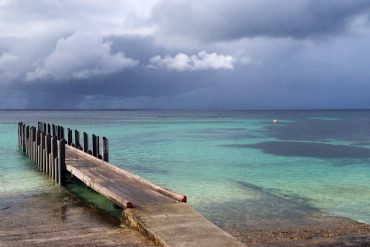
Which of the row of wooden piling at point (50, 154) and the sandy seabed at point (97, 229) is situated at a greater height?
the row of wooden piling at point (50, 154)

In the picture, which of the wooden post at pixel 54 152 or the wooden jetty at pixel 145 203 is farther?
the wooden post at pixel 54 152

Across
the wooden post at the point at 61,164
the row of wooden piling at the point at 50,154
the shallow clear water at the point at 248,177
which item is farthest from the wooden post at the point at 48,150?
the wooden post at the point at 61,164

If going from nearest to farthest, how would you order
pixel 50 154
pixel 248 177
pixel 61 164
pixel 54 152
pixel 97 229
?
1. pixel 97 229
2. pixel 61 164
3. pixel 54 152
4. pixel 50 154
5. pixel 248 177

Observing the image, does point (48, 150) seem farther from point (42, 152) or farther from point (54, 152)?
point (42, 152)

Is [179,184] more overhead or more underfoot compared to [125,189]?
more underfoot

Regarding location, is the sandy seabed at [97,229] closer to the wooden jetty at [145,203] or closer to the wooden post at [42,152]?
the wooden jetty at [145,203]

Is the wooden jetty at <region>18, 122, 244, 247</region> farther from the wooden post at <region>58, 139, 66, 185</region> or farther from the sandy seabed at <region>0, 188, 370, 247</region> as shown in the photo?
the sandy seabed at <region>0, 188, 370, 247</region>

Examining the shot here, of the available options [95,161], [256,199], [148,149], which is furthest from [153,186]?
[148,149]

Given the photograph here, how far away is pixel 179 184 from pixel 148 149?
47.8 feet

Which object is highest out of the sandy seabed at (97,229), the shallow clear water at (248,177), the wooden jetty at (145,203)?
the wooden jetty at (145,203)

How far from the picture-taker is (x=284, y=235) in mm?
9852

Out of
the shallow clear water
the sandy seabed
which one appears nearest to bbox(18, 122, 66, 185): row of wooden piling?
the shallow clear water

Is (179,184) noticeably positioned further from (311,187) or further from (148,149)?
(148,149)

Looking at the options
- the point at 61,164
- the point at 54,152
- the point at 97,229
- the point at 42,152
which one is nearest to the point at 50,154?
the point at 54,152
